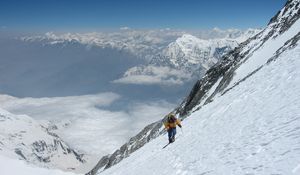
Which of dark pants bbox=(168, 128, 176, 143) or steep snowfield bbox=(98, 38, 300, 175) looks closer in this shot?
steep snowfield bbox=(98, 38, 300, 175)

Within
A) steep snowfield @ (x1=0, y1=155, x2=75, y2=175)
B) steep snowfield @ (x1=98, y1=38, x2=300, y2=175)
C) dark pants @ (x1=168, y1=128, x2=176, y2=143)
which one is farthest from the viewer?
steep snowfield @ (x1=0, y1=155, x2=75, y2=175)

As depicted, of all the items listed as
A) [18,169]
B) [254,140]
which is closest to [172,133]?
[254,140]

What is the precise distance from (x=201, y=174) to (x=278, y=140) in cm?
358

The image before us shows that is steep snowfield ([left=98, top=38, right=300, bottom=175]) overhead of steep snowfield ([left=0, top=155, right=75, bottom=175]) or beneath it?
beneath

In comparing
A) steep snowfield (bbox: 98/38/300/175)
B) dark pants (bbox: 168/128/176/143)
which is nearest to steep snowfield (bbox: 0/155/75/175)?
dark pants (bbox: 168/128/176/143)

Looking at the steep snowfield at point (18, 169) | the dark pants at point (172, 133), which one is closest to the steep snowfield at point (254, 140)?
the dark pants at point (172, 133)

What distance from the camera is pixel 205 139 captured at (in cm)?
2395

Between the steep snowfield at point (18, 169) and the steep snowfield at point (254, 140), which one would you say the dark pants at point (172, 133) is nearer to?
the steep snowfield at point (254, 140)

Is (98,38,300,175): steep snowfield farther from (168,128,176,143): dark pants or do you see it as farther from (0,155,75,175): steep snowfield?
(0,155,75,175): steep snowfield

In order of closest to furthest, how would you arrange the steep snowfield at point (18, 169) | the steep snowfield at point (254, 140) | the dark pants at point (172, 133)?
the steep snowfield at point (254, 140) → the dark pants at point (172, 133) → the steep snowfield at point (18, 169)

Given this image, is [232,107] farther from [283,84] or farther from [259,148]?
[259,148]

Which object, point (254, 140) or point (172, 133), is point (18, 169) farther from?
point (254, 140)

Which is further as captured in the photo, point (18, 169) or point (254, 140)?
point (18, 169)

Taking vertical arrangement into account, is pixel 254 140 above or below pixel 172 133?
below
